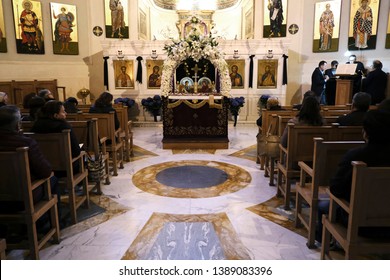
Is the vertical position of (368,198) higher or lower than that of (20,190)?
higher

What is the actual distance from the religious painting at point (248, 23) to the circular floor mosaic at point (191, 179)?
8.48m

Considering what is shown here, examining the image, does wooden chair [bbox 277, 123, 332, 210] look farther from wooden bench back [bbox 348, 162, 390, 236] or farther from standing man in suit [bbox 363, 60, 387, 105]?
standing man in suit [bbox 363, 60, 387, 105]

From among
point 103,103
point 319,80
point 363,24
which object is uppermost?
point 363,24

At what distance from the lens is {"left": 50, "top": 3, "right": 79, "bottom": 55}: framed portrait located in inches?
486

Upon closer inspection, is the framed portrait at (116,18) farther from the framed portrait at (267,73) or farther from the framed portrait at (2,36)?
the framed portrait at (267,73)

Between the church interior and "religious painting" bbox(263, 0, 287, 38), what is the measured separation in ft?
0.12

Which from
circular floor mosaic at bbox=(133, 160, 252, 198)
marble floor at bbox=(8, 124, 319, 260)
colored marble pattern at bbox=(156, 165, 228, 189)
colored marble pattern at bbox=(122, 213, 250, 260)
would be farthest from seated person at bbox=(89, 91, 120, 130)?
colored marble pattern at bbox=(122, 213, 250, 260)

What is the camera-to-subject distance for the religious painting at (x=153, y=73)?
11.5 m

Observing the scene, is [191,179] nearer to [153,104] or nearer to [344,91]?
[153,104]

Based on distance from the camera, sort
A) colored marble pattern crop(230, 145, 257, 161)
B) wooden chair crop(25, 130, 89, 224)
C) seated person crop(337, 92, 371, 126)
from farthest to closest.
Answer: colored marble pattern crop(230, 145, 257, 161) < seated person crop(337, 92, 371, 126) < wooden chair crop(25, 130, 89, 224)

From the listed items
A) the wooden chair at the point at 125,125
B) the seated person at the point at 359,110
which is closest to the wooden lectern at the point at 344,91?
the seated person at the point at 359,110

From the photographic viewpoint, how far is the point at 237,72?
37.9 feet

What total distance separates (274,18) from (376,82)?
14.8ft

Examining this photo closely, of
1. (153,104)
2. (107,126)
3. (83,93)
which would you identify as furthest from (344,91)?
(83,93)
